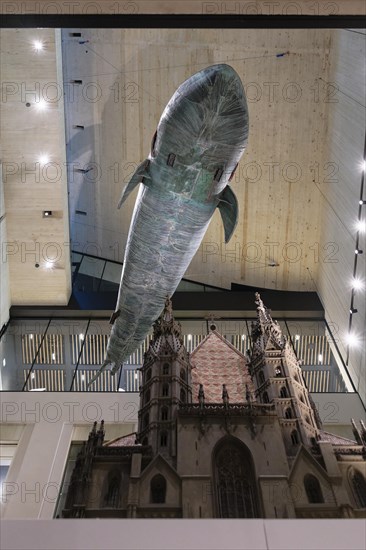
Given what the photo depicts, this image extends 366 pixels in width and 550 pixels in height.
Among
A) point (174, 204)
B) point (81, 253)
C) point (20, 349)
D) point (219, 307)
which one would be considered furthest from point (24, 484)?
point (81, 253)

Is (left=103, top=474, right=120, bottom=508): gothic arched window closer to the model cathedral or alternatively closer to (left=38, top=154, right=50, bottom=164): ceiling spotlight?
the model cathedral

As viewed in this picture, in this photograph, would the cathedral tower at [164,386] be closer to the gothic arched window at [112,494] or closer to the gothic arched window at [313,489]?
the gothic arched window at [112,494]

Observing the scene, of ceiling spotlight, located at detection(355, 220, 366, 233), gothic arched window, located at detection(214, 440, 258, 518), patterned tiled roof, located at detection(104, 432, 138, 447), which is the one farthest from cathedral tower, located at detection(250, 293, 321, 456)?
ceiling spotlight, located at detection(355, 220, 366, 233)

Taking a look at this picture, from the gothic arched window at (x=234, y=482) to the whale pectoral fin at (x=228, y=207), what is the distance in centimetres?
367

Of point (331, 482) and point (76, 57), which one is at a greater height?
point (76, 57)

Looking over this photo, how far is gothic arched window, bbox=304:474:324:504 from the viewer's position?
582 cm

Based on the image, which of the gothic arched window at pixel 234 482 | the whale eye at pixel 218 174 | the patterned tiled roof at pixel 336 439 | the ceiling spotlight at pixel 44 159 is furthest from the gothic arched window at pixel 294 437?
the ceiling spotlight at pixel 44 159

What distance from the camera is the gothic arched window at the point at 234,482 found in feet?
19.0

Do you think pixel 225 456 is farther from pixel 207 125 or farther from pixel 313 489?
pixel 207 125

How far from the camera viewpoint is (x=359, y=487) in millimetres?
6105

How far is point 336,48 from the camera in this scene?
11.5m

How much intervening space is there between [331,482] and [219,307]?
276 inches

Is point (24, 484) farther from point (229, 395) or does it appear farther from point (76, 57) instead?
point (76, 57)

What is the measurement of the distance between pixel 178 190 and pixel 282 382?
4246 millimetres
